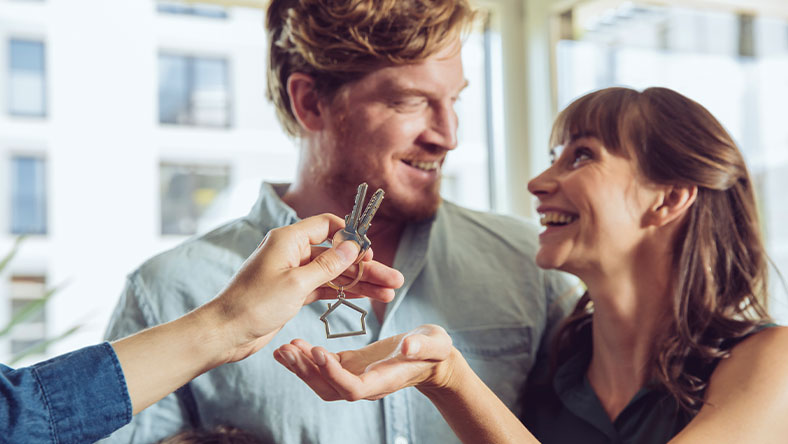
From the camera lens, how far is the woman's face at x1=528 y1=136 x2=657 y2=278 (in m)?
1.14

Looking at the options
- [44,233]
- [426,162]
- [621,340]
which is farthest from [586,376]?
[44,233]

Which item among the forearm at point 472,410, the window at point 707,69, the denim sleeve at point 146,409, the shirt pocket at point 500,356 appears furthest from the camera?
the window at point 707,69

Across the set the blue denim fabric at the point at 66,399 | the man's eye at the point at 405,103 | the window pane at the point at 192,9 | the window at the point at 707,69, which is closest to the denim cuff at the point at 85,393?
the blue denim fabric at the point at 66,399

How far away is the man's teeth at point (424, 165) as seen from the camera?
3.94 ft

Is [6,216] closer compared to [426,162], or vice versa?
[426,162]

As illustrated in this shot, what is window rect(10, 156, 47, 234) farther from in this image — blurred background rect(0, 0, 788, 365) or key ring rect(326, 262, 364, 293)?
key ring rect(326, 262, 364, 293)

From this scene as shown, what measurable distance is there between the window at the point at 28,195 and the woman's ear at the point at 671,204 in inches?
49.7

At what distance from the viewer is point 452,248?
4.30ft

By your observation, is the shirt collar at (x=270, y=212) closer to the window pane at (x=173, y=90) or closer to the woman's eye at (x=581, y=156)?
the woman's eye at (x=581, y=156)

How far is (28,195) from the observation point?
1.66 m

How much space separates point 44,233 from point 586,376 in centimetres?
118

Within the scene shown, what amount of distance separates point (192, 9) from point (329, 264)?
1211 mm

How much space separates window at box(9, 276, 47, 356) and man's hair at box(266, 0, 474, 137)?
33.6 inches

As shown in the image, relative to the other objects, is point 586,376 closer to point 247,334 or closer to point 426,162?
point 426,162
